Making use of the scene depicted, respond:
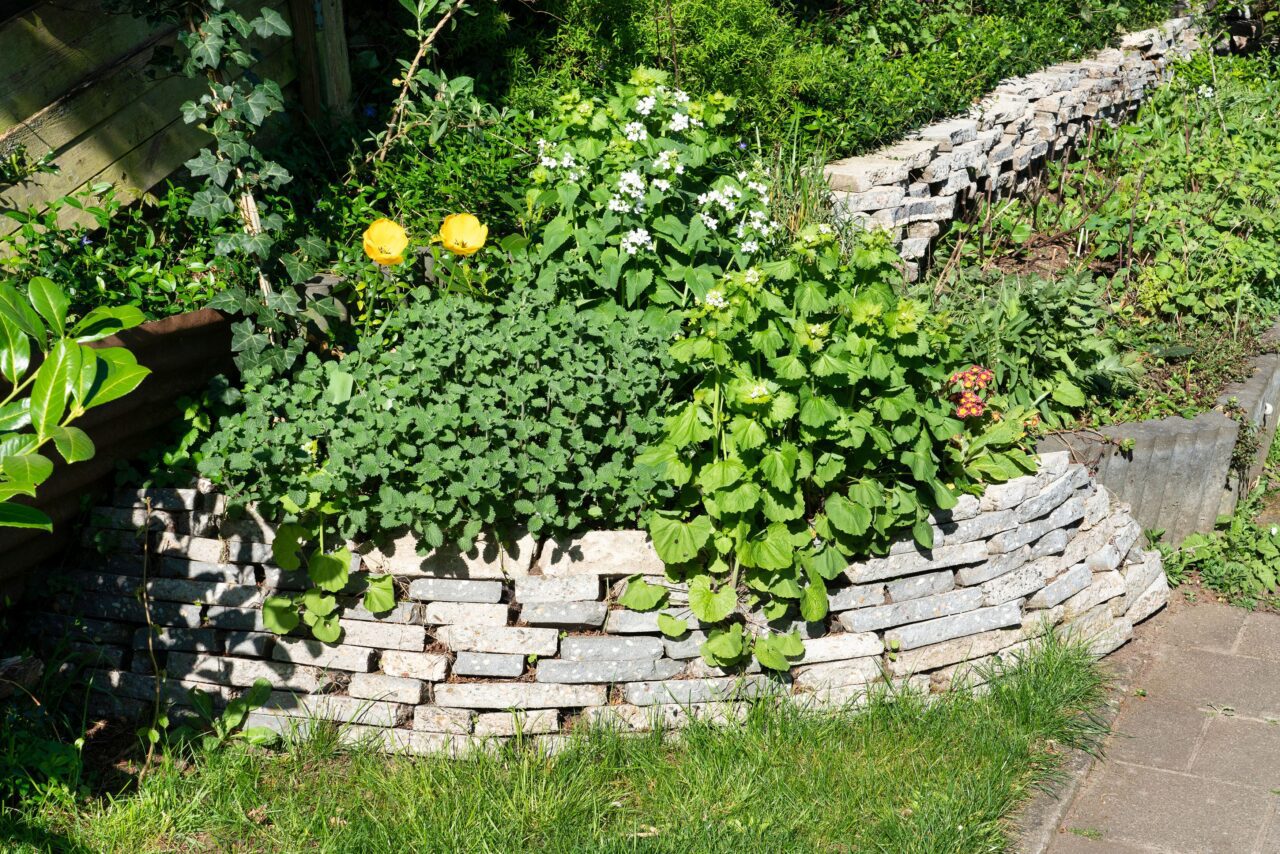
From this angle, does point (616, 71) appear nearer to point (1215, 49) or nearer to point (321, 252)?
point (321, 252)

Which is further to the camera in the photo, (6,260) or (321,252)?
(321,252)

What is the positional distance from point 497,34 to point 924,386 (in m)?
2.75

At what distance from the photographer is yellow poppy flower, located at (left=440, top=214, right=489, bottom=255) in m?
3.88

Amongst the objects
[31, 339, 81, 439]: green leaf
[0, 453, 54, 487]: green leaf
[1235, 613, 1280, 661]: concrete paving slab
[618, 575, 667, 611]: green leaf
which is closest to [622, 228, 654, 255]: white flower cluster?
[618, 575, 667, 611]: green leaf

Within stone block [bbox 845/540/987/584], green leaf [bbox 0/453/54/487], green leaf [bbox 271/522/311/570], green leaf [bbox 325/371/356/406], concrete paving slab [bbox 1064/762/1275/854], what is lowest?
concrete paving slab [bbox 1064/762/1275/854]

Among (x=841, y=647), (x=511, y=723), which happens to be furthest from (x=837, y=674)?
(x=511, y=723)

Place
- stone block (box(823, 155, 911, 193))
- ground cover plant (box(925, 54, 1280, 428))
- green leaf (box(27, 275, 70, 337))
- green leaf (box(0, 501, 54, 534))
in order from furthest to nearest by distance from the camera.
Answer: stone block (box(823, 155, 911, 193)), ground cover plant (box(925, 54, 1280, 428)), green leaf (box(27, 275, 70, 337)), green leaf (box(0, 501, 54, 534))

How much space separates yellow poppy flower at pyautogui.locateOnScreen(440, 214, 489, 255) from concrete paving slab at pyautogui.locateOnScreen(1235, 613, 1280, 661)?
3.17 metres

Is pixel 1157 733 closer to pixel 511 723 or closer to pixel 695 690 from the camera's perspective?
pixel 695 690

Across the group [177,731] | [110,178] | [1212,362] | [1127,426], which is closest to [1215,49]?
[1212,362]

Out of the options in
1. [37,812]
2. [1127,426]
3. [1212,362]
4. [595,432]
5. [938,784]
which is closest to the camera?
[37,812]

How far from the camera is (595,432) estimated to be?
11.8 feet

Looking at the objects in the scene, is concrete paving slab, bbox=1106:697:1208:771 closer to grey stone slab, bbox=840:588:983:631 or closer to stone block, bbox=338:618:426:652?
grey stone slab, bbox=840:588:983:631

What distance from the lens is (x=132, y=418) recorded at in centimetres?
352
